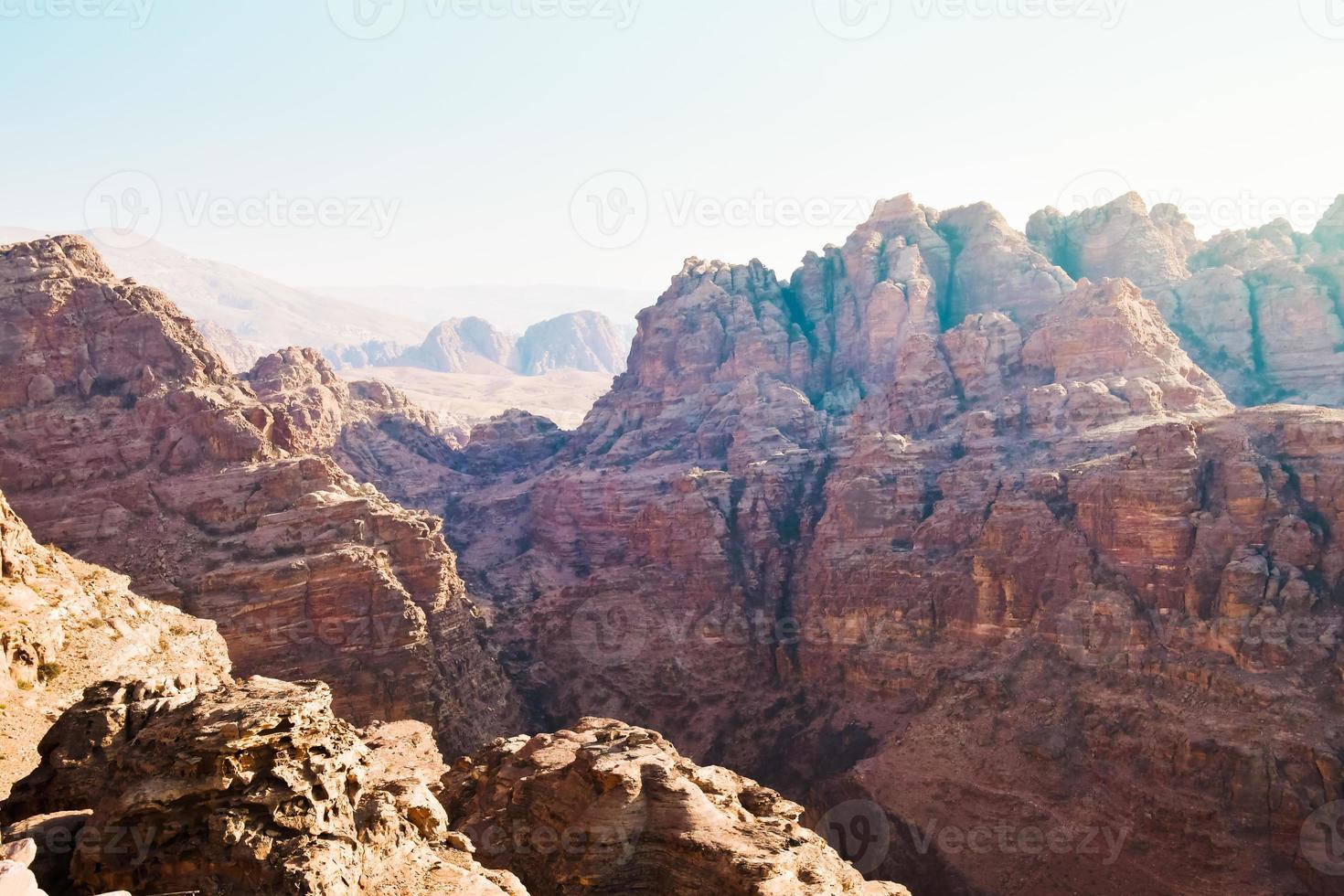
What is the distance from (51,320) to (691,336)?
→ 59779 millimetres

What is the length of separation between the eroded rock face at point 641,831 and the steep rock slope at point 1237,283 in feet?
229

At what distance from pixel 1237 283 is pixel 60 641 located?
99.5 m

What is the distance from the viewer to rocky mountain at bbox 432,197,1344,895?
51281 mm

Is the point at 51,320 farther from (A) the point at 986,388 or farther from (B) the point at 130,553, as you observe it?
(A) the point at 986,388

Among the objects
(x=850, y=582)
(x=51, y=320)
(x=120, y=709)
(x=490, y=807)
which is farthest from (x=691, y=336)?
(x=120, y=709)

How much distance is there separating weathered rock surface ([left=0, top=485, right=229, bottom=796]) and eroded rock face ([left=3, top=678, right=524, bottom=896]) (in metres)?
3.80

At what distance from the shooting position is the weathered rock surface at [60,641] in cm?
3067

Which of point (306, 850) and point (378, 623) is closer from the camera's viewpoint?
point (306, 850)

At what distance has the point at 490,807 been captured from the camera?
36.8m
